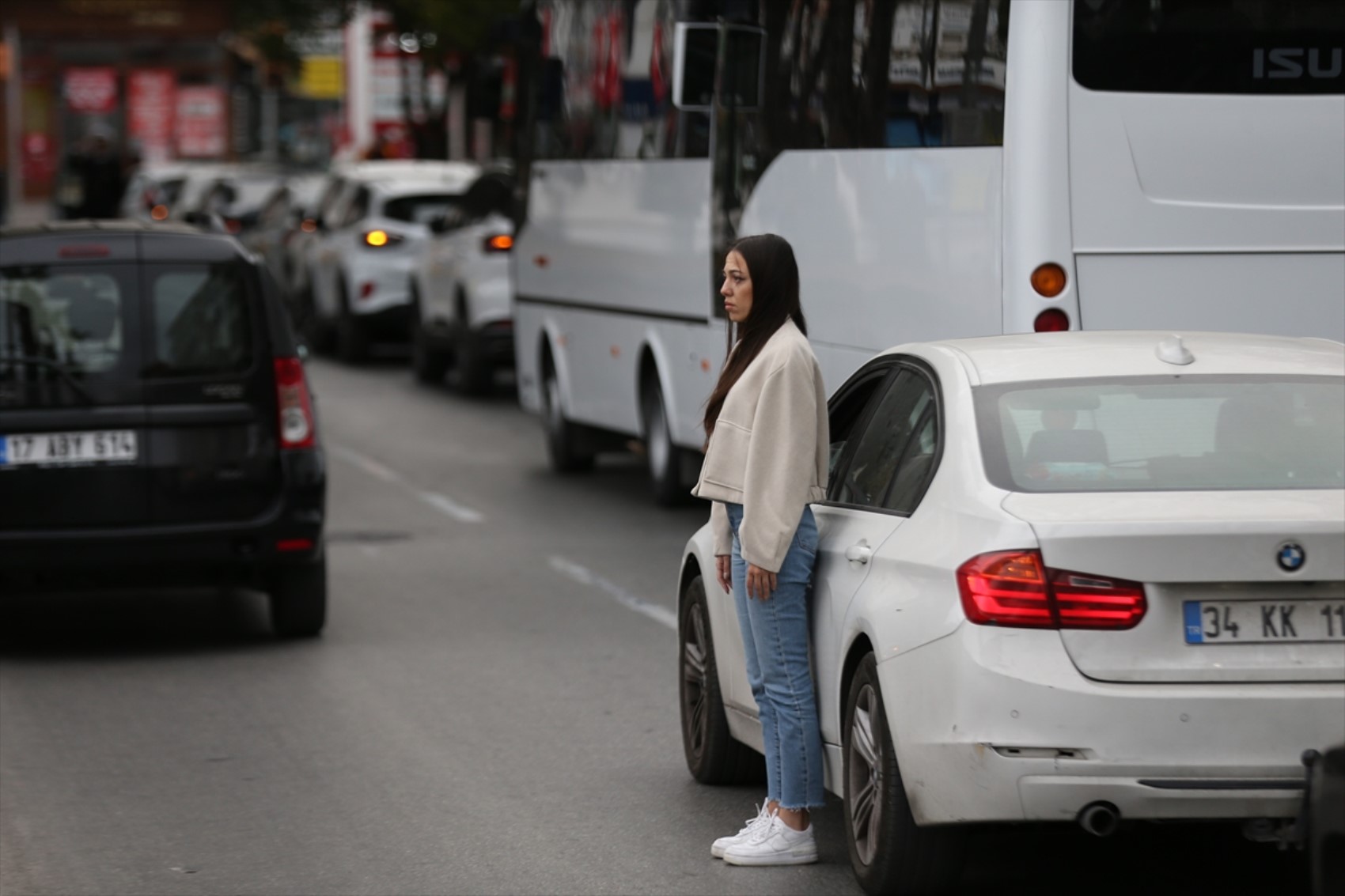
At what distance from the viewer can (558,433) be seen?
1761cm

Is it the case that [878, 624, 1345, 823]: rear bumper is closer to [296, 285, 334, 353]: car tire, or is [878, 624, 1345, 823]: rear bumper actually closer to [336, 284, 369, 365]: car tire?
[336, 284, 369, 365]: car tire

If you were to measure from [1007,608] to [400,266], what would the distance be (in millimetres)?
20661

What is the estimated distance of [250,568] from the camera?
10.5m

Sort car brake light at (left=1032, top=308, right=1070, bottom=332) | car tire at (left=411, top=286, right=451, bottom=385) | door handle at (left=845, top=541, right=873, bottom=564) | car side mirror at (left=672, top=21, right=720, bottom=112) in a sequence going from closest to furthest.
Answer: door handle at (left=845, top=541, right=873, bottom=564) < car brake light at (left=1032, top=308, right=1070, bottom=332) < car side mirror at (left=672, top=21, right=720, bottom=112) < car tire at (left=411, top=286, right=451, bottom=385)

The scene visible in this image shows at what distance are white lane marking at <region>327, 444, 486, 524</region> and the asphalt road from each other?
829 mm

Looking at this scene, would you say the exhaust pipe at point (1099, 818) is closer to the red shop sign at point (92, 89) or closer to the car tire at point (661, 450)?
the car tire at point (661, 450)

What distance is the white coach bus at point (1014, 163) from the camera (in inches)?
382

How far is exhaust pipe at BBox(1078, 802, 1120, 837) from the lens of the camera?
5465 millimetres

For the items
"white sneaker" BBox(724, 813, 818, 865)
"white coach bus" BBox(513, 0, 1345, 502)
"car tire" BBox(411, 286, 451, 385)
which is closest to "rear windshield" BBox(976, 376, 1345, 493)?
"white sneaker" BBox(724, 813, 818, 865)

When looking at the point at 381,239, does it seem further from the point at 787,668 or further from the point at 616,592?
the point at 787,668

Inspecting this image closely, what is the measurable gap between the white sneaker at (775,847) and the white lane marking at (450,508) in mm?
8480

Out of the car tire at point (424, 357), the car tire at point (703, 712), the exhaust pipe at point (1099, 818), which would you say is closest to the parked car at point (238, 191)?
the car tire at point (424, 357)

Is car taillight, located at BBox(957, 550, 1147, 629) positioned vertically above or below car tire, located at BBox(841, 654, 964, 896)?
above

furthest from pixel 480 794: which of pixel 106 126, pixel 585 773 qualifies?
pixel 106 126
